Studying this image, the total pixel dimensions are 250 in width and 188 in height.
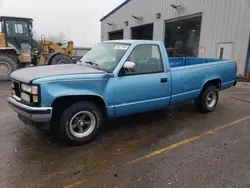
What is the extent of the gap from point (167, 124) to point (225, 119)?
62.1 inches

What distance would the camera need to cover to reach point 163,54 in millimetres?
4430

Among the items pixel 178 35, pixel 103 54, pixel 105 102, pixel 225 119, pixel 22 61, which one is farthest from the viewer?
pixel 178 35

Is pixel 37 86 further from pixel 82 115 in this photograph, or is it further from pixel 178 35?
pixel 178 35

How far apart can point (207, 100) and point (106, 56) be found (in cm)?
311

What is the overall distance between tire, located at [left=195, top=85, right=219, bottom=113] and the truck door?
1396 mm

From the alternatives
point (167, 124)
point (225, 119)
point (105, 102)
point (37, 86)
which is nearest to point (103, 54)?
point (105, 102)

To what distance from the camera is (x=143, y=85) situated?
4.00m

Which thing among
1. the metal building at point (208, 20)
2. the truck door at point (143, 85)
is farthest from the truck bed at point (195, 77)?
the metal building at point (208, 20)

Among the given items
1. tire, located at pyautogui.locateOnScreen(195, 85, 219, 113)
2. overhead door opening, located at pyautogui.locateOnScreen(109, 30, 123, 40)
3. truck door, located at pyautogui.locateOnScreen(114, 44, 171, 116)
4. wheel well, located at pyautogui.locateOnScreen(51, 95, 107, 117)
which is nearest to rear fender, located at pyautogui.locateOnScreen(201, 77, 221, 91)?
tire, located at pyautogui.locateOnScreen(195, 85, 219, 113)

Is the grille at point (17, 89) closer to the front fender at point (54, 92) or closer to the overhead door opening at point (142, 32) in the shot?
the front fender at point (54, 92)

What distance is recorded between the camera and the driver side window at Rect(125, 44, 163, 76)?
13.2ft

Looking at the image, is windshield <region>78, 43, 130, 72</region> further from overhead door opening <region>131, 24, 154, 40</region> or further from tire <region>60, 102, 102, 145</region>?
overhead door opening <region>131, 24, 154, 40</region>

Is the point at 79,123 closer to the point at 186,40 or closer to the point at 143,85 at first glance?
the point at 143,85

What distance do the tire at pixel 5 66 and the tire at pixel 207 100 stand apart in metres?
9.88
